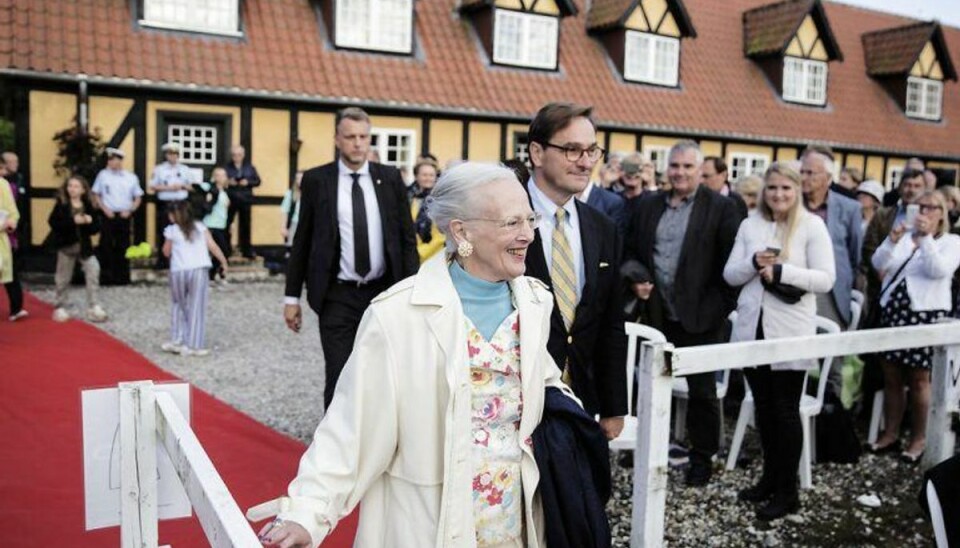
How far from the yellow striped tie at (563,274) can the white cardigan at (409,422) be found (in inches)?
48.0

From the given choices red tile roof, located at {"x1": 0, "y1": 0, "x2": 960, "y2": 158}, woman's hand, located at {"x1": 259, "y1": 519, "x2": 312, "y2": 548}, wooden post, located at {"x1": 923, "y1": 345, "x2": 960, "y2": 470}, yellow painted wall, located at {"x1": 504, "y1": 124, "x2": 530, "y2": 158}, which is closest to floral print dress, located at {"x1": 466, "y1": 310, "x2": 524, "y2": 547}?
woman's hand, located at {"x1": 259, "y1": 519, "x2": 312, "y2": 548}

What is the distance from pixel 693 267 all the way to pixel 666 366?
1.89 m

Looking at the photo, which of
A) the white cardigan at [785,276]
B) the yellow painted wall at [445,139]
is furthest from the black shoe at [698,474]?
the yellow painted wall at [445,139]

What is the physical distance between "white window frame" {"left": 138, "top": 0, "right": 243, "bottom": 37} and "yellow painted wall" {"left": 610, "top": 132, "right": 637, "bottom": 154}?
850cm

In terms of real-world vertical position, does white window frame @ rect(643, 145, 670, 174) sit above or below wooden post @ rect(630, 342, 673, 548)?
above

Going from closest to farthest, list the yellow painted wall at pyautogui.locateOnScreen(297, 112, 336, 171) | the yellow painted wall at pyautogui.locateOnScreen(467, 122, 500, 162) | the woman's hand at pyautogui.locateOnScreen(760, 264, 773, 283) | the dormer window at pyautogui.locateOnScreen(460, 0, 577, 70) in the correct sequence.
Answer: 1. the woman's hand at pyautogui.locateOnScreen(760, 264, 773, 283)
2. the yellow painted wall at pyautogui.locateOnScreen(297, 112, 336, 171)
3. the yellow painted wall at pyautogui.locateOnScreen(467, 122, 500, 162)
4. the dormer window at pyautogui.locateOnScreen(460, 0, 577, 70)

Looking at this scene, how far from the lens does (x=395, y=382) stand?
2.26 metres

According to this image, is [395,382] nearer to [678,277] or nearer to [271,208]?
[678,277]

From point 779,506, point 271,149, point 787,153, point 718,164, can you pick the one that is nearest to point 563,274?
point 779,506

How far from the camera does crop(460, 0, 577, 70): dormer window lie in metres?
17.7

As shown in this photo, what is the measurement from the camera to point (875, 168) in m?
23.5

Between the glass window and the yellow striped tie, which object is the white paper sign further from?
the glass window

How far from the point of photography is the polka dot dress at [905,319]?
5.70 metres

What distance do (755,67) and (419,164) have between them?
54.4 feet
